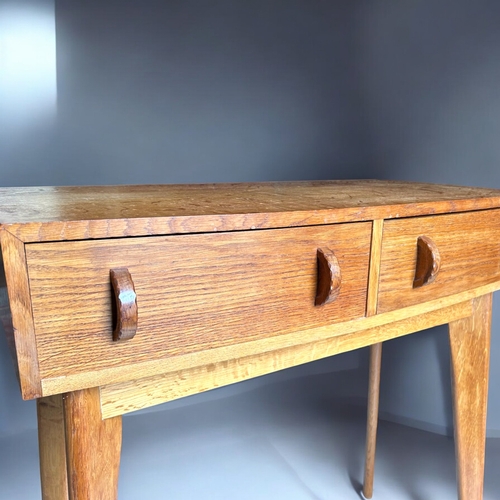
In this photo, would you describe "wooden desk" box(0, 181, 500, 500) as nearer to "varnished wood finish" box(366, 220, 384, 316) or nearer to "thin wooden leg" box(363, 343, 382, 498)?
"varnished wood finish" box(366, 220, 384, 316)

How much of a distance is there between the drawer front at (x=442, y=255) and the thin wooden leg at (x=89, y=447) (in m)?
0.35

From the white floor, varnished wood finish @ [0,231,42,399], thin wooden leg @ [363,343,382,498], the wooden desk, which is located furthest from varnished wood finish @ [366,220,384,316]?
the white floor

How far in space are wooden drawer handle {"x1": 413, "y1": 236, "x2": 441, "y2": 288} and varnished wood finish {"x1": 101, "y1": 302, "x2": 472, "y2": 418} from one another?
0.16 ft

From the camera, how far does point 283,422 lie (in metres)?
1.58

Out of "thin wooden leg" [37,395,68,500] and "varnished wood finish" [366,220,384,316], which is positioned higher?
→ "varnished wood finish" [366,220,384,316]

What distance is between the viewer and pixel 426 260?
0.73m

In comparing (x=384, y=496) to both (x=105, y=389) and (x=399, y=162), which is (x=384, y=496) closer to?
(x=399, y=162)

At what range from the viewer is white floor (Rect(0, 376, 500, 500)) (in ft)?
4.21

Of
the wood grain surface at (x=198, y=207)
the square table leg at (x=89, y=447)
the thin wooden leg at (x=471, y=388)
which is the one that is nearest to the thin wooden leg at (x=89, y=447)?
the square table leg at (x=89, y=447)

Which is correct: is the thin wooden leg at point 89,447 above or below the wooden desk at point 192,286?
below

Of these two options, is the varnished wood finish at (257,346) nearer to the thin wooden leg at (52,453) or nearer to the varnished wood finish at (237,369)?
the varnished wood finish at (237,369)

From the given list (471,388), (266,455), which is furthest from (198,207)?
(266,455)

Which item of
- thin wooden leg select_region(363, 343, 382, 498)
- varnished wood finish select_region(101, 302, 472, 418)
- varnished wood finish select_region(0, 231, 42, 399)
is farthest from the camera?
thin wooden leg select_region(363, 343, 382, 498)

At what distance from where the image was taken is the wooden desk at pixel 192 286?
1.60ft
